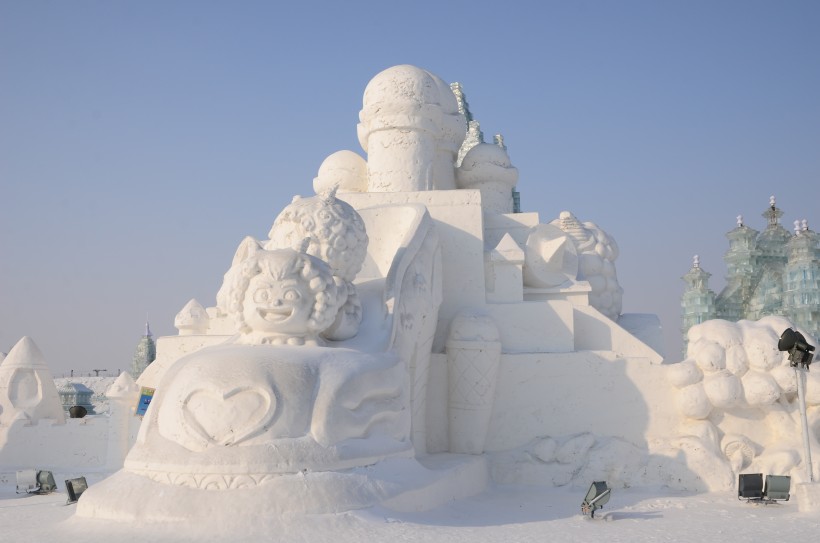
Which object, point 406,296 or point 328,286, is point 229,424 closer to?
point 328,286

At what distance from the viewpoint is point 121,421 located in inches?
381

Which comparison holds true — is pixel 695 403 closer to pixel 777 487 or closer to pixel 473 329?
pixel 777 487

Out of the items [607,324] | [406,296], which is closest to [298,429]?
[406,296]

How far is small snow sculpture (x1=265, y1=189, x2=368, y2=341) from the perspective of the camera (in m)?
6.08

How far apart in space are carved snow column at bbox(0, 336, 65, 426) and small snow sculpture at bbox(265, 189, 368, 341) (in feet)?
21.0

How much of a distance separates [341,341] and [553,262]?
3652 millimetres

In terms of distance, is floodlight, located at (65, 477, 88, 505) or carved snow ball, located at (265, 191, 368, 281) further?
carved snow ball, located at (265, 191, 368, 281)

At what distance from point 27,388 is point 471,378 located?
7202 mm

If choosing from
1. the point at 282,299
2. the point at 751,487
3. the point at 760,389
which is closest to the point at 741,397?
the point at 760,389

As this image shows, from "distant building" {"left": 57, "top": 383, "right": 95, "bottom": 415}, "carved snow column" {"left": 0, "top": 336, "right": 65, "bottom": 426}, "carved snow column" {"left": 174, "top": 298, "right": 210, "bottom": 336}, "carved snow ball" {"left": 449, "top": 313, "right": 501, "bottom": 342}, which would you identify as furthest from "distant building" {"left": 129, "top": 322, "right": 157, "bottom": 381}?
"carved snow ball" {"left": 449, "top": 313, "right": 501, "bottom": 342}

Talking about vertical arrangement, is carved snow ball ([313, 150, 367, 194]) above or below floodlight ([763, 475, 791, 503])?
above

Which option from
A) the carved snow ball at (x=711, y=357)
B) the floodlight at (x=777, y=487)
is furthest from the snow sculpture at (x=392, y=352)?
the floodlight at (x=777, y=487)

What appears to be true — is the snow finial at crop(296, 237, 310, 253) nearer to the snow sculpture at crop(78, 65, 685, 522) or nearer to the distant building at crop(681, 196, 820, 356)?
the snow sculpture at crop(78, 65, 685, 522)

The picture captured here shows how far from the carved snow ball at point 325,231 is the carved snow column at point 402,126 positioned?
2.93m
